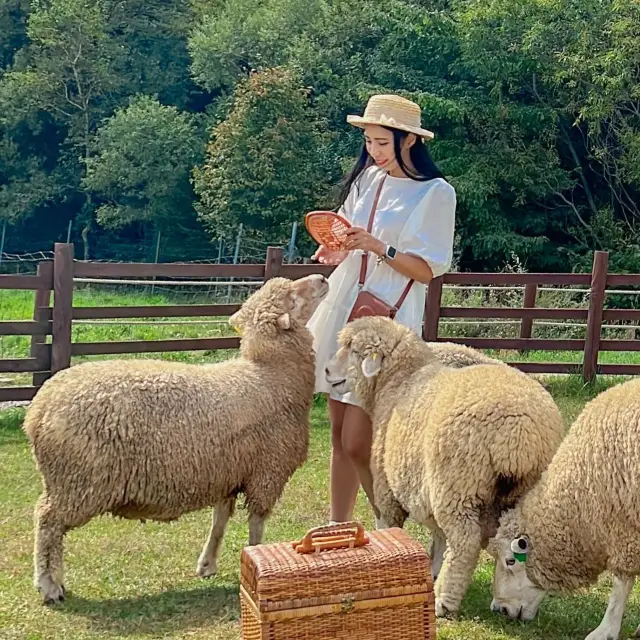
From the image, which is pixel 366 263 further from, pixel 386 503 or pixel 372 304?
pixel 386 503

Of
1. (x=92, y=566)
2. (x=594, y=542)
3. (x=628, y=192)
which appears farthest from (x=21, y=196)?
(x=594, y=542)

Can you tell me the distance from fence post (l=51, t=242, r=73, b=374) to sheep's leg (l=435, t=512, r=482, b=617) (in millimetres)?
4790

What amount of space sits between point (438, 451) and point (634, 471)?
0.78m

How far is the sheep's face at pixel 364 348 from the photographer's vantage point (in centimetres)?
418

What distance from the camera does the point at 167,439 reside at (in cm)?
409

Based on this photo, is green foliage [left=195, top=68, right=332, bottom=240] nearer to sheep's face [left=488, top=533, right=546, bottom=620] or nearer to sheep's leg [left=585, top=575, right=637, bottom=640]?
sheep's face [left=488, top=533, right=546, bottom=620]

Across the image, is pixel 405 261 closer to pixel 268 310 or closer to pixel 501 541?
pixel 268 310

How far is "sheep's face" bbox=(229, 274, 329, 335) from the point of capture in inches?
179

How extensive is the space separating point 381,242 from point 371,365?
56 cm

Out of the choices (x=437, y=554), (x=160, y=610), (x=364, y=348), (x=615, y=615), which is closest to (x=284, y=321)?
(x=364, y=348)

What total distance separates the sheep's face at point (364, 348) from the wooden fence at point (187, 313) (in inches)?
153

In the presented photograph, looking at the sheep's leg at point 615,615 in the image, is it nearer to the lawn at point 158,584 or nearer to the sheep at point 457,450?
the lawn at point 158,584

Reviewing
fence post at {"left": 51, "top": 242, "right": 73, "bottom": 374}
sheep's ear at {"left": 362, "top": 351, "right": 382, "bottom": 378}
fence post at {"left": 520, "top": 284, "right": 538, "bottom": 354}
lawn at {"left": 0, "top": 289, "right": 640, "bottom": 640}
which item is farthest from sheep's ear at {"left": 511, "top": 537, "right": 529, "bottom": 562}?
fence post at {"left": 520, "top": 284, "right": 538, "bottom": 354}

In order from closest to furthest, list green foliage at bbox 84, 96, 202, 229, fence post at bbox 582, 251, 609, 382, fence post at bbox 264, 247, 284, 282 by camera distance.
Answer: fence post at bbox 264, 247, 284, 282, fence post at bbox 582, 251, 609, 382, green foliage at bbox 84, 96, 202, 229
